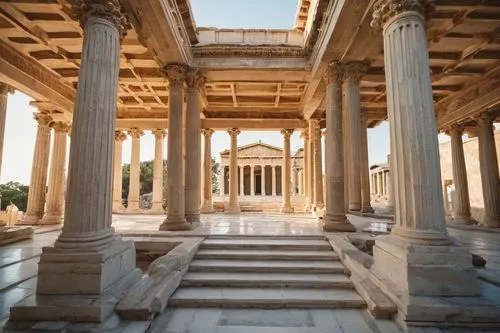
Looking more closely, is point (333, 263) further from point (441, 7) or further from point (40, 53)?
point (40, 53)

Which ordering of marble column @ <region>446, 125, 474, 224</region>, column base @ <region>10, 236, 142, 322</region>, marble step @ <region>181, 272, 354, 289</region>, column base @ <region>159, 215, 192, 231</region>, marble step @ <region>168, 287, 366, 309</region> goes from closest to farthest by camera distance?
column base @ <region>10, 236, 142, 322</region> < marble step @ <region>168, 287, 366, 309</region> < marble step @ <region>181, 272, 354, 289</region> < column base @ <region>159, 215, 192, 231</region> < marble column @ <region>446, 125, 474, 224</region>

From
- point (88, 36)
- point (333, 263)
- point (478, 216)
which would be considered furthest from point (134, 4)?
point (478, 216)

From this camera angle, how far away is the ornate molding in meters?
14.6

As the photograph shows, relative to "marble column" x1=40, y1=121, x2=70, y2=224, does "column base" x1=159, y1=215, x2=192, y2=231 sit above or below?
below

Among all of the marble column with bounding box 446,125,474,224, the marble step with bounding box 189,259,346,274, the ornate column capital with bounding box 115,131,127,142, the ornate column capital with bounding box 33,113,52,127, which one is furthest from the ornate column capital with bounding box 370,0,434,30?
the ornate column capital with bounding box 115,131,127,142

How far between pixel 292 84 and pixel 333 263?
13.9 meters

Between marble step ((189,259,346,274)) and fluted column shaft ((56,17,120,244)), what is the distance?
2876 millimetres

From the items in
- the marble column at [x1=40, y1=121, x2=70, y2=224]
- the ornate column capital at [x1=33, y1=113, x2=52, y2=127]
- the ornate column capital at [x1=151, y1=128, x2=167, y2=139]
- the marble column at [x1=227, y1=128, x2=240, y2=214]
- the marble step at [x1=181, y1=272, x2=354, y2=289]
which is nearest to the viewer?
the marble step at [x1=181, y1=272, x2=354, y2=289]

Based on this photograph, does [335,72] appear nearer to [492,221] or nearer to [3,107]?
[492,221]

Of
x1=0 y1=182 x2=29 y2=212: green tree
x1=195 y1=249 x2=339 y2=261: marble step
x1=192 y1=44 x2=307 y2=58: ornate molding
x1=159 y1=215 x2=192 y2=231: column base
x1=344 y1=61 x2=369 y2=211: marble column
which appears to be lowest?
x1=195 y1=249 x2=339 y2=261: marble step

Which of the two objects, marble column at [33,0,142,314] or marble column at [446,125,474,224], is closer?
marble column at [33,0,142,314]

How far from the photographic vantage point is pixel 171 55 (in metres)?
12.8

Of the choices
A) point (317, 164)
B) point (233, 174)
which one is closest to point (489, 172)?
point (317, 164)

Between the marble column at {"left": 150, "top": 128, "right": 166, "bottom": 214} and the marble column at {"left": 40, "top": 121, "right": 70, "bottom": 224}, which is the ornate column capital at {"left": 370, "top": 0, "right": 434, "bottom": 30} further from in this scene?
the marble column at {"left": 150, "top": 128, "right": 166, "bottom": 214}
